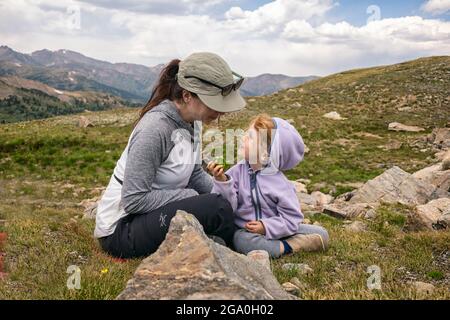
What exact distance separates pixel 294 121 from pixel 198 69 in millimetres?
30482

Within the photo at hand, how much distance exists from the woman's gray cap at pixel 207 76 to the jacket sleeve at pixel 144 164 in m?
0.59

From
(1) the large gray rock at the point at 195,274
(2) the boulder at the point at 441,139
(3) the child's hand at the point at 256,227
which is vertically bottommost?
(2) the boulder at the point at 441,139

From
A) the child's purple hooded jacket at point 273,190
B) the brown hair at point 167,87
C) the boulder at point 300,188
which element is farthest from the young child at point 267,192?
A: the boulder at point 300,188

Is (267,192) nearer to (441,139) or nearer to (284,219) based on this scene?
(284,219)

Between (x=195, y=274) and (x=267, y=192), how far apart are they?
2993 mm

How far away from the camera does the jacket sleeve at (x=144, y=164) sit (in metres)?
5.32

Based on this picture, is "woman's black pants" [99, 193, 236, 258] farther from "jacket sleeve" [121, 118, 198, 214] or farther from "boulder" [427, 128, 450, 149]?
"boulder" [427, 128, 450, 149]

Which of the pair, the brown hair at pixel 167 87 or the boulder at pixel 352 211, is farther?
the boulder at pixel 352 211

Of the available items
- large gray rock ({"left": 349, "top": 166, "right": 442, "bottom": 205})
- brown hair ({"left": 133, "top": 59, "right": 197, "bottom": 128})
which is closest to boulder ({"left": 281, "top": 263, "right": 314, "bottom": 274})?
brown hair ({"left": 133, "top": 59, "right": 197, "bottom": 128})

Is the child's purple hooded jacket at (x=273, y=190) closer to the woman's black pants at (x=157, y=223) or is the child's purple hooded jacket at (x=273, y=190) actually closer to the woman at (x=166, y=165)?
the woman's black pants at (x=157, y=223)

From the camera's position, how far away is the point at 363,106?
44.0 m

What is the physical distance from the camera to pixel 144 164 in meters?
5.33

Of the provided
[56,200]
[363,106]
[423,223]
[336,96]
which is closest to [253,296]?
[423,223]

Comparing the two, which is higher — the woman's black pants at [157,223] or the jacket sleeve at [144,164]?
the jacket sleeve at [144,164]
